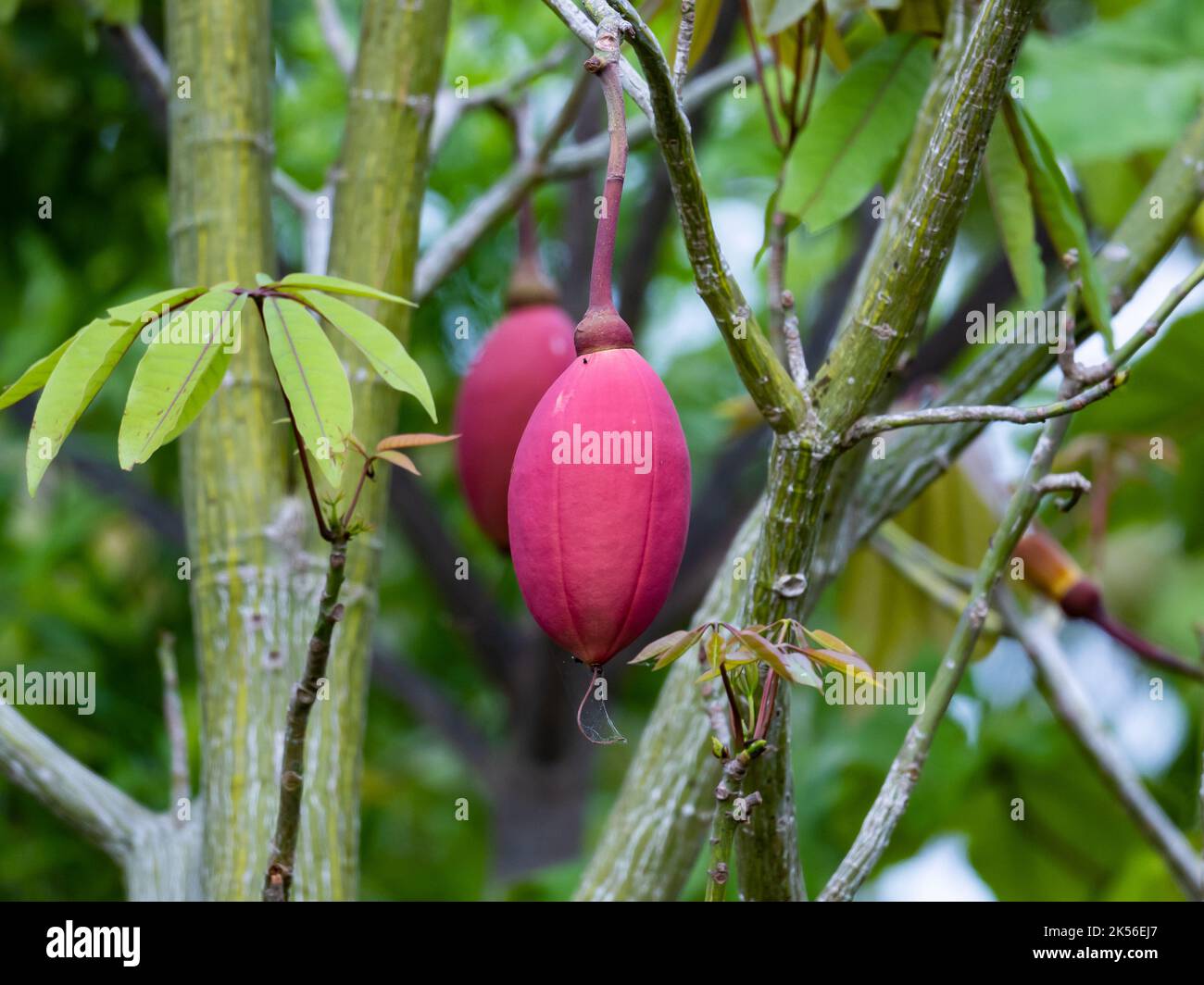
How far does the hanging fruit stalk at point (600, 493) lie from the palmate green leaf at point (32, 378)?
8.2 inches

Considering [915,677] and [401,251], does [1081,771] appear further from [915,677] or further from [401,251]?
[401,251]

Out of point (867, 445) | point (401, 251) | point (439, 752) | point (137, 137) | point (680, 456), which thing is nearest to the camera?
point (680, 456)

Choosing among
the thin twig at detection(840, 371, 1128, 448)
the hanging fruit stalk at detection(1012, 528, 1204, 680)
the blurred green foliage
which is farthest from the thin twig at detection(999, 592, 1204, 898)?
the thin twig at detection(840, 371, 1128, 448)

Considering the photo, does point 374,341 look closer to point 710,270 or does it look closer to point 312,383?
point 312,383

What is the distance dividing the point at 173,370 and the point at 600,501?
0.19 metres

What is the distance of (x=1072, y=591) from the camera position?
110cm

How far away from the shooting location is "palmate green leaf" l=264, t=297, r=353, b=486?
539 millimetres

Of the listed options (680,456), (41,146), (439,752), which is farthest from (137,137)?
(439,752)

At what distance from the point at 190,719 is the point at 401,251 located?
1454mm

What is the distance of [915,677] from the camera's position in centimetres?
166

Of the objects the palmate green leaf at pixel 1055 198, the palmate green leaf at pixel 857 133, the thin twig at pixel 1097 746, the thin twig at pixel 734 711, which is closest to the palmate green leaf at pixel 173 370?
the thin twig at pixel 734 711

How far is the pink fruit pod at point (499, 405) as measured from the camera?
3.74 ft

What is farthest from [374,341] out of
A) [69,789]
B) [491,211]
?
[491,211]

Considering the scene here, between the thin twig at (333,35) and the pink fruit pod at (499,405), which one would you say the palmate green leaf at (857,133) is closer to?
the pink fruit pod at (499,405)
